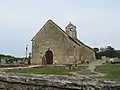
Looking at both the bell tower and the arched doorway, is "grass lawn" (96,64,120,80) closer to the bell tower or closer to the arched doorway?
the arched doorway

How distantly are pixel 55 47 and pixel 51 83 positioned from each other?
51.6 meters

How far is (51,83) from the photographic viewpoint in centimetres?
507

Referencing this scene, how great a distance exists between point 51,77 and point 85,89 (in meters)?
0.72

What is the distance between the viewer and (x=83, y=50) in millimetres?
58781

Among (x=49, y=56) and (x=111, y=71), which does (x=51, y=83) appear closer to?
(x=111, y=71)

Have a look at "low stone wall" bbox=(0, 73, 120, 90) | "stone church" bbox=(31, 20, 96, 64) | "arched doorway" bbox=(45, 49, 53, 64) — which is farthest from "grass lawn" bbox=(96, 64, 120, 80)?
"arched doorway" bbox=(45, 49, 53, 64)

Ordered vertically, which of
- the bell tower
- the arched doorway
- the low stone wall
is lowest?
the low stone wall

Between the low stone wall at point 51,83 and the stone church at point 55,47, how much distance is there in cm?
4985

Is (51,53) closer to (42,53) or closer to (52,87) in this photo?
(42,53)

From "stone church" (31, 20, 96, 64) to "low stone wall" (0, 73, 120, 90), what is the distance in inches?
1963

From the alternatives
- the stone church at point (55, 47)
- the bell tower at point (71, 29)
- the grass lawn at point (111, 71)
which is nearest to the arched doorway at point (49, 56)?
the stone church at point (55, 47)

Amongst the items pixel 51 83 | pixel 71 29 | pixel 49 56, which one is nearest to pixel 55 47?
pixel 49 56

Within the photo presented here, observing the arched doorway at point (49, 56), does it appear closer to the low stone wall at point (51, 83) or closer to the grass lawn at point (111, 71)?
the grass lawn at point (111, 71)

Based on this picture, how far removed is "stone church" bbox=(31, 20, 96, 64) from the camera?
5603 cm
